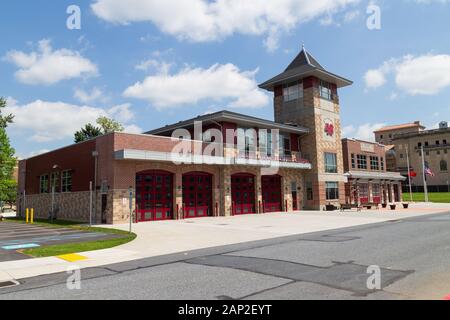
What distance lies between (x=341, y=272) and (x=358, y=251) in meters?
3.24

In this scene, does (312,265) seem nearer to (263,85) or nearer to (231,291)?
(231,291)

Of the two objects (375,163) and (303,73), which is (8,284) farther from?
(375,163)

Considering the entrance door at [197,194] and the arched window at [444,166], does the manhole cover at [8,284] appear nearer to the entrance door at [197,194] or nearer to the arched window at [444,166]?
the entrance door at [197,194]

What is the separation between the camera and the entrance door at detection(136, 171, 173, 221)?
81.8 ft

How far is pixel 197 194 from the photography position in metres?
28.6

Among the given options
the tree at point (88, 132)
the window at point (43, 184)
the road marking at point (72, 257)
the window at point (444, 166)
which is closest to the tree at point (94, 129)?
the tree at point (88, 132)

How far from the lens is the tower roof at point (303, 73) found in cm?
3750

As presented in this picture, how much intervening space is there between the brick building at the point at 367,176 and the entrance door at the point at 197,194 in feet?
69.0

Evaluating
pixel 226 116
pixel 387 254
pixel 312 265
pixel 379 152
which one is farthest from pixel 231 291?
pixel 379 152

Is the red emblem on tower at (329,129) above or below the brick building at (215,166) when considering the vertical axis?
above

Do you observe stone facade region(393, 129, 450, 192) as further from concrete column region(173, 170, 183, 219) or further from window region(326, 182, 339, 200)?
concrete column region(173, 170, 183, 219)

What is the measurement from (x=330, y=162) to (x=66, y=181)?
27.5 meters

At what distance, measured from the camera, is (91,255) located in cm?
1138
